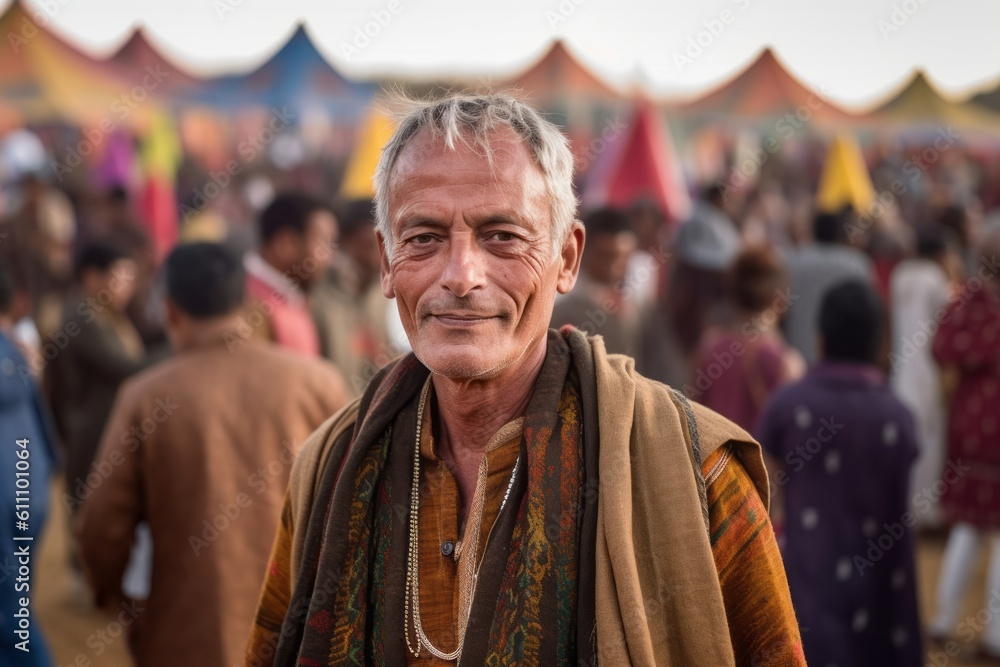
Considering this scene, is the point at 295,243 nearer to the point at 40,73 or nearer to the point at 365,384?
the point at 365,384

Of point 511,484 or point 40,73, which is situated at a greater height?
point 40,73

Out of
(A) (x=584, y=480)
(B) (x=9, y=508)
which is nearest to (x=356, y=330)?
(B) (x=9, y=508)

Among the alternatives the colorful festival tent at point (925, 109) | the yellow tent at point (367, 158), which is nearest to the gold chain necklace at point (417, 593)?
the yellow tent at point (367, 158)

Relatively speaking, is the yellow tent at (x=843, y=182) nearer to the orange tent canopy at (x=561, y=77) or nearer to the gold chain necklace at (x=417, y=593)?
the orange tent canopy at (x=561, y=77)

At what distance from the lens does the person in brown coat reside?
3.68 meters

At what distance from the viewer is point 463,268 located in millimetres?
1861

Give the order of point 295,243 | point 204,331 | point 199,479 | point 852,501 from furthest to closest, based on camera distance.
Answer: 1. point 295,243
2. point 852,501
3. point 204,331
4. point 199,479

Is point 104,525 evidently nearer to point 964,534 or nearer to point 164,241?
point 964,534

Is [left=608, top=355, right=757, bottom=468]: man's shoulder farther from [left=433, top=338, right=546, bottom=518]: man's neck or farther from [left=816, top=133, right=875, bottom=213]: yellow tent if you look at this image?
[left=816, top=133, right=875, bottom=213]: yellow tent

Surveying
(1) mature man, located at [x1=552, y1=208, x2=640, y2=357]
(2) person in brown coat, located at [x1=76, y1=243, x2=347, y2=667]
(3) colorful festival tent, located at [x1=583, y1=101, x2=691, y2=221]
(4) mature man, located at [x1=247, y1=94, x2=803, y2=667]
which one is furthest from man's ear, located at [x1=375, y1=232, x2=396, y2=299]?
(3) colorful festival tent, located at [x1=583, y1=101, x2=691, y2=221]

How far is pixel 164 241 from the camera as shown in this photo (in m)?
10.1

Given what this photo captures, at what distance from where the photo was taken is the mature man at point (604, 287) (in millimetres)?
5473

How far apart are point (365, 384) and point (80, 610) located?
13.3ft

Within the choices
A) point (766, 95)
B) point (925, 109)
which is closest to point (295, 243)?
point (766, 95)
